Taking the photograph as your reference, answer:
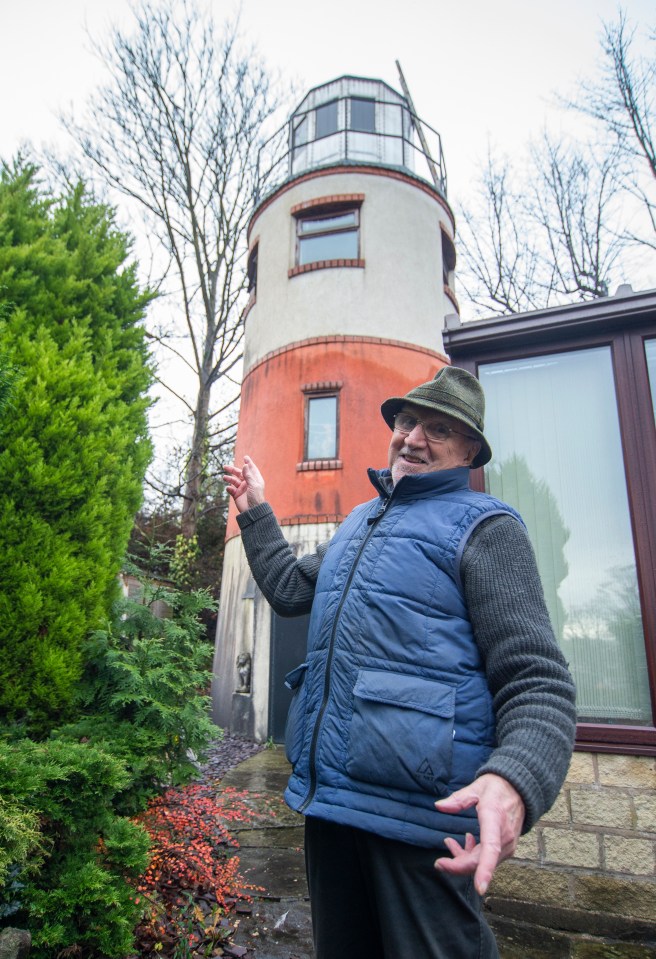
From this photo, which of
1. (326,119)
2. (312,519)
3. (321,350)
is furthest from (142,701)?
(326,119)

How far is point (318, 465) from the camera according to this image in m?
8.94

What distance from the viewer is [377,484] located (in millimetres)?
1945

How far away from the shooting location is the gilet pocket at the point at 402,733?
1334mm

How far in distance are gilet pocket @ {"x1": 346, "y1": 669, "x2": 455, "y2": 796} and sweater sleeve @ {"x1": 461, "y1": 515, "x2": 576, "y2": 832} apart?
0.14 m

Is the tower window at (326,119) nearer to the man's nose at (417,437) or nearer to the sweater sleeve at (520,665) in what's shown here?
the man's nose at (417,437)

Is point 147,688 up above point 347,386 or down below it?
below

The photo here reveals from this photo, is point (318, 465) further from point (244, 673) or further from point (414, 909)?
point (414, 909)

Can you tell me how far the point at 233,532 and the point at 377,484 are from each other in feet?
26.9

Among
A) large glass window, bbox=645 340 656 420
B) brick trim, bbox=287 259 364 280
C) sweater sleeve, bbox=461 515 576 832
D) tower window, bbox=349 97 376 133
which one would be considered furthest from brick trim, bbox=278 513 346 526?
tower window, bbox=349 97 376 133

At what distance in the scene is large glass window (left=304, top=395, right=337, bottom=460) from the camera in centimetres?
917

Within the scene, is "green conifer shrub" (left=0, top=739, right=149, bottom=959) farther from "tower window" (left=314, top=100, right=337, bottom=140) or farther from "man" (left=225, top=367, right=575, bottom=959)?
"tower window" (left=314, top=100, right=337, bottom=140)

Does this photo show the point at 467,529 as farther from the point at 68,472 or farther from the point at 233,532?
the point at 233,532

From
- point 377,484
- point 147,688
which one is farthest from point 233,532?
point 377,484

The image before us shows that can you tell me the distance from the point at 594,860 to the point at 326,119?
13.6 m
